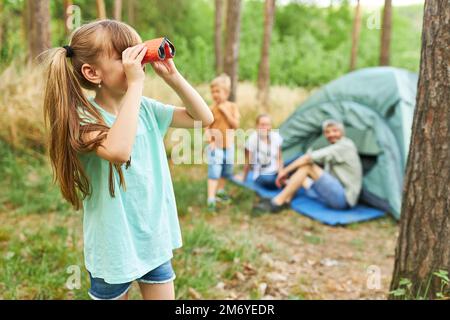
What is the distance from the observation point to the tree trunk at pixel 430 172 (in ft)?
7.23

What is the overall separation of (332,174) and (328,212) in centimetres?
44

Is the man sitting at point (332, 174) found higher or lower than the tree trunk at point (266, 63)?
lower

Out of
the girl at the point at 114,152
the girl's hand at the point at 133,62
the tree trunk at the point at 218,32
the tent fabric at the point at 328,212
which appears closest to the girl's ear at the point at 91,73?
the girl at the point at 114,152

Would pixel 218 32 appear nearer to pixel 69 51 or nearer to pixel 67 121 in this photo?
pixel 69 51

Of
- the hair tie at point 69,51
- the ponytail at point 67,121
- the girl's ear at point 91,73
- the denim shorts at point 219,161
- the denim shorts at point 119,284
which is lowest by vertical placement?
the denim shorts at point 219,161

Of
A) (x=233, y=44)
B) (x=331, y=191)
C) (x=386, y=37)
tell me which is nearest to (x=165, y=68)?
(x=331, y=191)

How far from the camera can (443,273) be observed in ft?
7.61

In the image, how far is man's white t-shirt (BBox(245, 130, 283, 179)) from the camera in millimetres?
5285

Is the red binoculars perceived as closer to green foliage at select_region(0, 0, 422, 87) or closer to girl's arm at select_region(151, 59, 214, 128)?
girl's arm at select_region(151, 59, 214, 128)

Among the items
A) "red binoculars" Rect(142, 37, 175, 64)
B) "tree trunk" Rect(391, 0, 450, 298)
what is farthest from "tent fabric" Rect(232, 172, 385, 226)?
"red binoculars" Rect(142, 37, 175, 64)

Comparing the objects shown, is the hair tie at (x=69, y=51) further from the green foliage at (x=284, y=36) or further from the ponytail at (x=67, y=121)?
the green foliage at (x=284, y=36)

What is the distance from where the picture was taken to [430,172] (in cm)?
231
